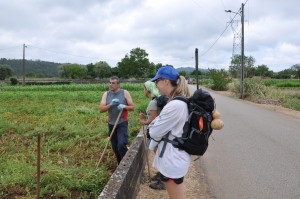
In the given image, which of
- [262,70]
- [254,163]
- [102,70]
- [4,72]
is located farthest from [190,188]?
[262,70]

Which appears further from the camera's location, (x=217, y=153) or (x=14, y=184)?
(x=217, y=153)

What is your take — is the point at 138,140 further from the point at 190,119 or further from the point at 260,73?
the point at 260,73

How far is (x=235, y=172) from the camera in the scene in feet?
23.0

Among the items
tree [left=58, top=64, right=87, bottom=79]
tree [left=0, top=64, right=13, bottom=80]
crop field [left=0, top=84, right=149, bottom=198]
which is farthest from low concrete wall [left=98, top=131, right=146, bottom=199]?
tree [left=58, top=64, right=87, bottom=79]

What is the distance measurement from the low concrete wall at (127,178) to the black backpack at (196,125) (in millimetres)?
1129

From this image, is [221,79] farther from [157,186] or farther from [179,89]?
[179,89]

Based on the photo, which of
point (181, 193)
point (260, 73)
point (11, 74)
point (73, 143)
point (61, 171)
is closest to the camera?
point (181, 193)

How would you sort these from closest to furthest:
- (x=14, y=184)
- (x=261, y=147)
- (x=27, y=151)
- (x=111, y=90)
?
1. (x=14, y=184)
2. (x=111, y=90)
3. (x=27, y=151)
4. (x=261, y=147)

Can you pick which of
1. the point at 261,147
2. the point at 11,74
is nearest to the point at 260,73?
the point at 11,74

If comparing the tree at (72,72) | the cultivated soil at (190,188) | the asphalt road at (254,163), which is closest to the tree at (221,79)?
the asphalt road at (254,163)

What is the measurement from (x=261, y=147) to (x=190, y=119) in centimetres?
644

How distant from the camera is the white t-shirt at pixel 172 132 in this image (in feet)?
11.2

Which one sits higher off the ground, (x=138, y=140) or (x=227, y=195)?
(x=138, y=140)

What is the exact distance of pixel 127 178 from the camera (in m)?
4.81
